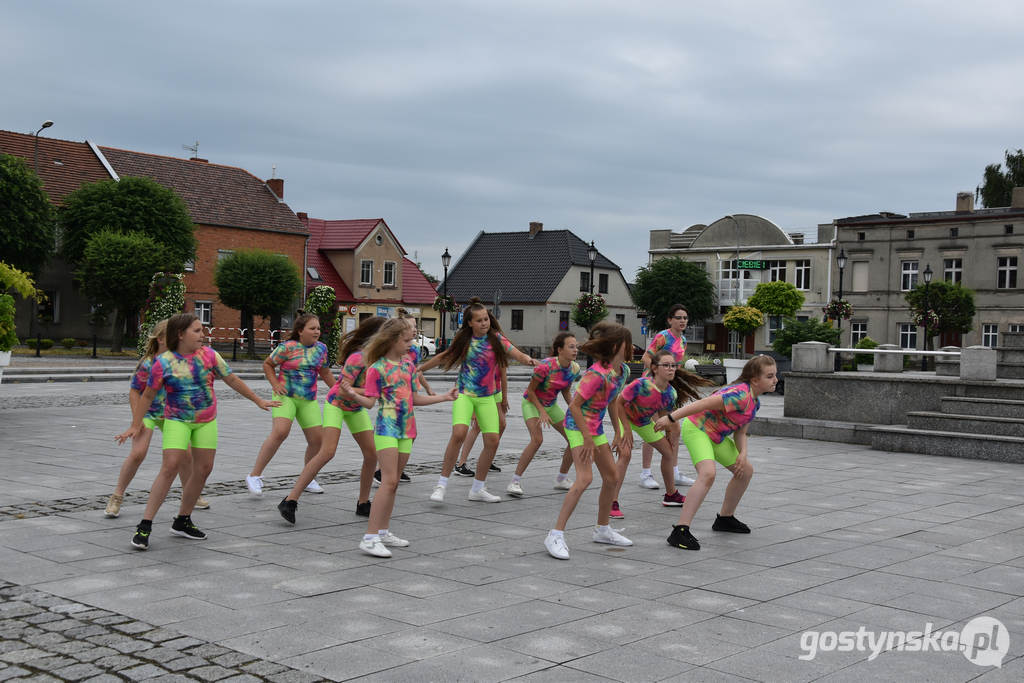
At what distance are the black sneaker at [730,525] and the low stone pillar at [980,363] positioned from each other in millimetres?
8831

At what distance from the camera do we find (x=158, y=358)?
704 cm

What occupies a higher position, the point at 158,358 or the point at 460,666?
the point at 158,358

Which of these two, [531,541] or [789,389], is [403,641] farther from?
[789,389]

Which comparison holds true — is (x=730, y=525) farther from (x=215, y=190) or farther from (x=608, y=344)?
(x=215, y=190)

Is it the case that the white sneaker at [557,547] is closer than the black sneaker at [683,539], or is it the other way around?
the white sneaker at [557,547]

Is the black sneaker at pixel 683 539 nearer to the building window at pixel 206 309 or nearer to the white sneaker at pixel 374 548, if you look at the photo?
the white sneaker at pixel 374 548

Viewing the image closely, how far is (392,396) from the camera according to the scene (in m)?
6.92

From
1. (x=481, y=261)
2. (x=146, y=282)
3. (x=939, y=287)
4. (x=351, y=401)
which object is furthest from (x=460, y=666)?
(x=481, y=261)

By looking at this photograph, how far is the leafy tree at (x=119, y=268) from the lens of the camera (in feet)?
130

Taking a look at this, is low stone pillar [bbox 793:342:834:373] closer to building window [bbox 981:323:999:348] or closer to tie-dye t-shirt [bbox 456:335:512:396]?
tie-dye t-shirt [bbox 456:335:512:396]

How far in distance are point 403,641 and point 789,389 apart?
41.9 feet

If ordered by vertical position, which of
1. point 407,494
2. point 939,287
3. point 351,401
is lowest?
point 407,494

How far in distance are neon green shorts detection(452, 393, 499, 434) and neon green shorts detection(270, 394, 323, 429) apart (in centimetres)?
123

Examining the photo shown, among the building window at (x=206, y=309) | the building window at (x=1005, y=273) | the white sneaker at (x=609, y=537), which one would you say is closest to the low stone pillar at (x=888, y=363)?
the white sneaker at (x=609, y=537)
